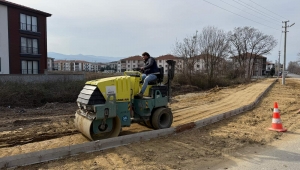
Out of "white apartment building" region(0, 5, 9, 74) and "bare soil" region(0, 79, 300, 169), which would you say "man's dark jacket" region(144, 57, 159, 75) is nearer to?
"bare soil" region(0, 79, 300, 169)

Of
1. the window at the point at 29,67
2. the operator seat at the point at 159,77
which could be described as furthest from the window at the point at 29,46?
the operator seat at the point at 159,77

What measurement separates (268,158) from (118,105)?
12.1 ft

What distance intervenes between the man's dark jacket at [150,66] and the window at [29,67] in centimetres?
2888

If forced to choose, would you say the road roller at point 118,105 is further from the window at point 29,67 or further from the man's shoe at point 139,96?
the window at point 29,67

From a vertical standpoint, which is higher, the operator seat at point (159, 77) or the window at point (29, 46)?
the window at point (29, 46)

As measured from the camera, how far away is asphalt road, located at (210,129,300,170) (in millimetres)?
4913

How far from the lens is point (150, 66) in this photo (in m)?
7.07

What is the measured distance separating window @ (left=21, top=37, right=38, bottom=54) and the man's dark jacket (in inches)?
Result: 1150

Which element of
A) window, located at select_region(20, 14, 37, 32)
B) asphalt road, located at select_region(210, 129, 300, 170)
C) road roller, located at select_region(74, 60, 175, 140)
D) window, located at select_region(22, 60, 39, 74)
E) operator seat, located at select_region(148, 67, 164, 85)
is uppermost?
window, located at select_region(20, 14, 37, 32)

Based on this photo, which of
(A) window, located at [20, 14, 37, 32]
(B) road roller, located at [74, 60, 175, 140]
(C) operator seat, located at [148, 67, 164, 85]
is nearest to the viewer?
(B) road roller, located at [74, 60, 175, 140]

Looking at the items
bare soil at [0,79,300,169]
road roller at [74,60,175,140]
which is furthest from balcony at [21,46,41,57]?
road roller at [74,60,175,140]

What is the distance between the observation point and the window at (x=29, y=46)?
31422 millimetres

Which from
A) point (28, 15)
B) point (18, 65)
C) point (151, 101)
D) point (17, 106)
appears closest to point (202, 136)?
point (151, 101)

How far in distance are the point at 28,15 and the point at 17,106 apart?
20908mm
